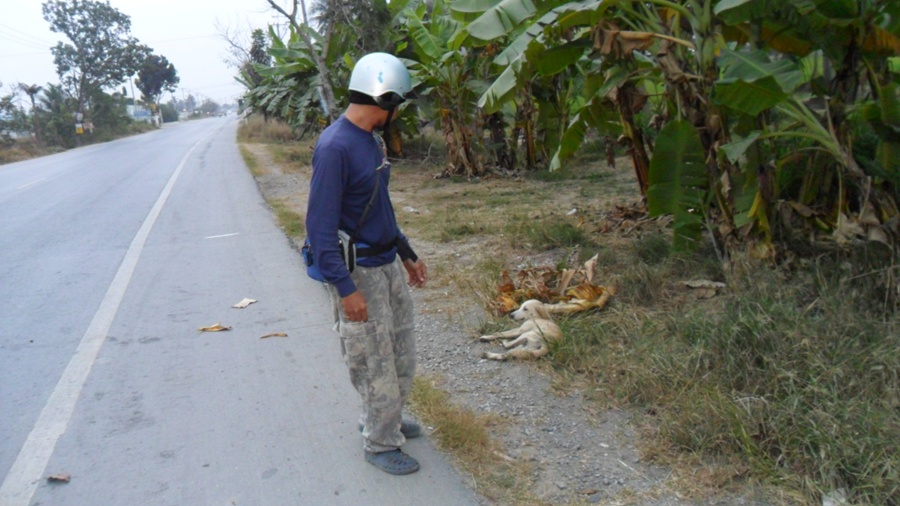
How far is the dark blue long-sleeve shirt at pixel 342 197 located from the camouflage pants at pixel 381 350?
15 cm

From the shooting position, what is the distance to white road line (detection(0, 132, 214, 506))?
4.18m

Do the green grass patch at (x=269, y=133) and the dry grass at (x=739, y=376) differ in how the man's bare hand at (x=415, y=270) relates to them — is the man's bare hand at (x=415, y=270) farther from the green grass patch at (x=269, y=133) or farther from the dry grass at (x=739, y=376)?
A: the green grass patch at (x=269, y=133)

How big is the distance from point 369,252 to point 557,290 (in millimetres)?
2747

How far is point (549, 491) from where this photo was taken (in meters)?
3.80

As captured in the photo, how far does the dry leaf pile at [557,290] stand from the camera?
5.98 m

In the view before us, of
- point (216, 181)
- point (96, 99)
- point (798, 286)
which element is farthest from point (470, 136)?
point (96, 99)

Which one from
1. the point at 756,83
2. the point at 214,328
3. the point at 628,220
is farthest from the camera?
the point at 628,220

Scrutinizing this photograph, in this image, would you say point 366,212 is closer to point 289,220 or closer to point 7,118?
point 289,220

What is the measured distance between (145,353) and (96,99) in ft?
213

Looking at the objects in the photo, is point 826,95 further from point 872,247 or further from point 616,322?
point 616,322

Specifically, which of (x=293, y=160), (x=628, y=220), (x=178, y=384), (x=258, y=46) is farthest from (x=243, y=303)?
(x=258, y=46)

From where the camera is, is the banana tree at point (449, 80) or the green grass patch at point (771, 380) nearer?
the green grass patch at point (771, 380)

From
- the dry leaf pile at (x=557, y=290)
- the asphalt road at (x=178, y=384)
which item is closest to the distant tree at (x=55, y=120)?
the asphalt road at (x=178, y=384)

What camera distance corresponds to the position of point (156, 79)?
342 ft
